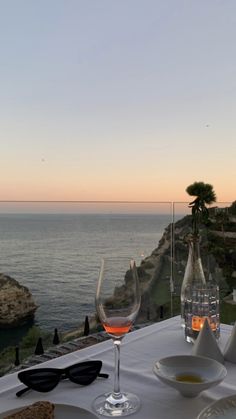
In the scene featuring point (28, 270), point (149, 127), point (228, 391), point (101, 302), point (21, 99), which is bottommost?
point (28, 270)

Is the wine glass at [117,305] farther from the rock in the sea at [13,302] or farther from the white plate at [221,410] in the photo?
the rock in the sea at [13,302]

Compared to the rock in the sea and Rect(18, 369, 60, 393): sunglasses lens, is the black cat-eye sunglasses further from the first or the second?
the rock in the sea

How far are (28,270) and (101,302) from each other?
5.14 m

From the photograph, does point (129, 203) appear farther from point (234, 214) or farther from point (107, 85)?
point (107, 85)

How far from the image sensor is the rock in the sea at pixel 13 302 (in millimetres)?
5334

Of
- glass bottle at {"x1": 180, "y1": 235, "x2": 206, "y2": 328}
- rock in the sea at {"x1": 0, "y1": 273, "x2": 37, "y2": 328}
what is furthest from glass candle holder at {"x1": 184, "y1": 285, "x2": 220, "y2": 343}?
rock in the sea at {"x1": 0, "y1": 273, "x2": 37, "y2": 328}

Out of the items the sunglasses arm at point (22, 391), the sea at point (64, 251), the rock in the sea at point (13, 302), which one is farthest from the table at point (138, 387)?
the rock in the sea at point (13, 302)

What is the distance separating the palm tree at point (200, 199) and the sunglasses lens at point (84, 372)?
1.02 metres

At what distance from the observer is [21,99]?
Answer: 24.1 feet

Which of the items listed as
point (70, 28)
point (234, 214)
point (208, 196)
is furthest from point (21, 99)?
point (208, 196)

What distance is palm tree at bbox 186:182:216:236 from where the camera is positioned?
6.50 feet

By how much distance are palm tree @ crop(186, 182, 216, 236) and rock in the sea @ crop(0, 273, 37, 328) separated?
3.58 metres

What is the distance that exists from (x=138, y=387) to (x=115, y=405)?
0.12m

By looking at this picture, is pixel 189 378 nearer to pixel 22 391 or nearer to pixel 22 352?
pixel 22 391
